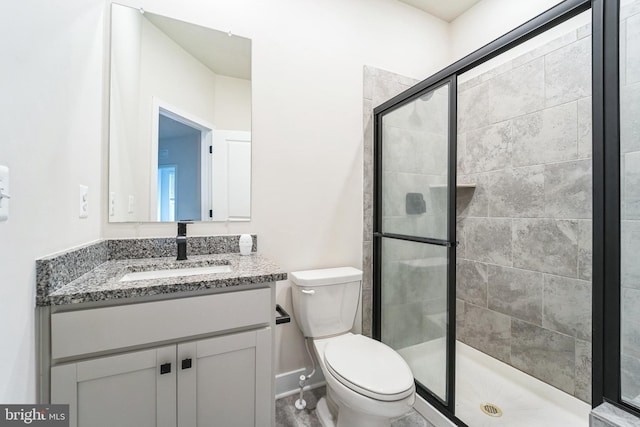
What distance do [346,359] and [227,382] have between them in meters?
0.56

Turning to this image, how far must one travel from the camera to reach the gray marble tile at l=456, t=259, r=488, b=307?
203cm

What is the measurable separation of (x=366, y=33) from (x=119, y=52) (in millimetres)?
1544

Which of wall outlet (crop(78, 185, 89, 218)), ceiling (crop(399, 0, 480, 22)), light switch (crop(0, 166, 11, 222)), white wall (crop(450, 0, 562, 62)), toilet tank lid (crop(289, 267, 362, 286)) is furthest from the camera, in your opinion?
ceiling (crop(399, 0, 480, 22))

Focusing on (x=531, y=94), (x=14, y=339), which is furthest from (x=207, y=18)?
(x=531, y=94)

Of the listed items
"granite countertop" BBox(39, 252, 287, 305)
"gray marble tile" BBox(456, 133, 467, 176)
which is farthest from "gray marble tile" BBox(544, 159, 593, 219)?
"granite countertop" BBox(39, 252, 287, 305)

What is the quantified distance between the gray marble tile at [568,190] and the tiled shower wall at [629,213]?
0.85 m

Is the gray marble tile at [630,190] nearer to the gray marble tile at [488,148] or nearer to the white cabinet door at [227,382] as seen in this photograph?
the gray marble tile at [488,148]

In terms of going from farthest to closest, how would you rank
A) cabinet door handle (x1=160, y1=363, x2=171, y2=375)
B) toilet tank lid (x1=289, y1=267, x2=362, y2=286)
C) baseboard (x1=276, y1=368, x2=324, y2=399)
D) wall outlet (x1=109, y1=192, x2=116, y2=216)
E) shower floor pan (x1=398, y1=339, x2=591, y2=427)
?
baseboard (x1=276, y1=368, x2=324, y2=399) < toilet tank lid (x1=289, y1=267, x2=362, y2=286) < shower floor pan (x1=398, y1=339, x2=591, y2=427) < wall outlet (x1=109, y1=192, x2=116, y2=216) < cabinet door handle (x1=160, y1=363, x2=171, y2=375)

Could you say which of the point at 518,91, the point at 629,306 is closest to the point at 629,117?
the point at 629,306

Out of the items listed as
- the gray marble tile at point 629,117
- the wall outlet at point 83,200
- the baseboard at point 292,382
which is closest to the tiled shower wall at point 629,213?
the gray marble tile at point 629,117

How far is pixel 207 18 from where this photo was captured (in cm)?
154

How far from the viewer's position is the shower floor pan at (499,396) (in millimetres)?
1475

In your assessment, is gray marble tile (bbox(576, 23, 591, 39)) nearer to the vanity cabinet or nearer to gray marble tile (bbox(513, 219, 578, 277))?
gray marble tile (bbox(513, 219, 578, 277))

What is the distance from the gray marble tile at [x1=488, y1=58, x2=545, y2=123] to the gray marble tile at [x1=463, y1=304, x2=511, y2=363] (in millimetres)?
1384
